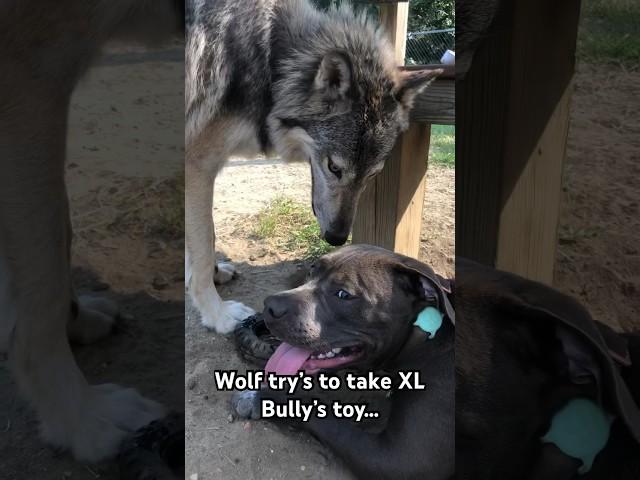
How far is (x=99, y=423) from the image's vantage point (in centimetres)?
158

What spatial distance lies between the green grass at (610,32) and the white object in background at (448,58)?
0.88ft

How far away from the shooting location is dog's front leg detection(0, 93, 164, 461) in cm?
125

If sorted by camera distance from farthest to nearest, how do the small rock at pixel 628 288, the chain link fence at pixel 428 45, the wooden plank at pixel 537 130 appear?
the chain link fence at pixel 428 45 → the small rock at pixel 628 288 → the wooden plank at pixel 537 130

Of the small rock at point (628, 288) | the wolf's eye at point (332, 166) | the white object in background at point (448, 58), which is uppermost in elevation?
the white object in background at point (448, 58)

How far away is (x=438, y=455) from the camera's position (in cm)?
153

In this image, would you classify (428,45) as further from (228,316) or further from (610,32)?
(228,316)

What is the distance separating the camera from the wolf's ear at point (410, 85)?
1414 mm

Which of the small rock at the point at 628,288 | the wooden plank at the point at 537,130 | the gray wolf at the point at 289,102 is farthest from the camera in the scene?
the gray wolf at the point at 289,102

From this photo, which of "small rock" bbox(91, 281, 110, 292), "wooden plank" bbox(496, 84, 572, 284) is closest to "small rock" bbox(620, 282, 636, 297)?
"wooden plank" bbox(496, 84, 572, 284)

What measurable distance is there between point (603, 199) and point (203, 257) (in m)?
0.95

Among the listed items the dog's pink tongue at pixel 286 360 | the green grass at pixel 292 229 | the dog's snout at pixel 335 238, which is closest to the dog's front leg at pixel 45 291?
the dog's pink tongue at pixel 286 360

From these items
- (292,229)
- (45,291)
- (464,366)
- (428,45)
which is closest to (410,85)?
(428,45)

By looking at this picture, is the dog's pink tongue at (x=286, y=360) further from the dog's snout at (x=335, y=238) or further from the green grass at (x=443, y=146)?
the green grass at (x=443, y=146)

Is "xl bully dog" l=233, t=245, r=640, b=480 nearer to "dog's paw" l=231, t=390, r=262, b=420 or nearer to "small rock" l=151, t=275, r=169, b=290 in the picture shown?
"dog's paw" l=231, t=390, r=262, b=420
